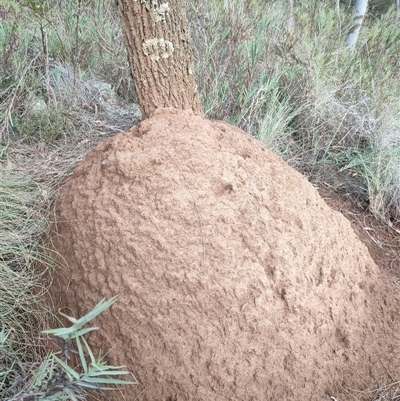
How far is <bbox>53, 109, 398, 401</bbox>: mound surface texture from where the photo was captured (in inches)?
51.7

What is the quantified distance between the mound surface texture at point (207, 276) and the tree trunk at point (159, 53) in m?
0.19

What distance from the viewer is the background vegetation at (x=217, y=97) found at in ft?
7.02

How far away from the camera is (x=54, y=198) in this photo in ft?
5.55

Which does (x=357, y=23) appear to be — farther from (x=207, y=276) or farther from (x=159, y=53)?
(x=207, y=276)

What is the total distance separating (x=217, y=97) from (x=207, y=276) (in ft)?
4.79

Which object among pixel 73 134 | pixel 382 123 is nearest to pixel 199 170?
pixel 73 134

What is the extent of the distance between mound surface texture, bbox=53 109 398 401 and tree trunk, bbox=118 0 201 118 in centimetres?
19

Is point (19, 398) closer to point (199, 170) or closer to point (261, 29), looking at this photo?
point (199, 170)

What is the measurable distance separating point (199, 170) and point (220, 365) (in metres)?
0.63

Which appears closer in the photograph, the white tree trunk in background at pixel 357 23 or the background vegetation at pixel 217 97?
the background vegetation at pixel 217 97

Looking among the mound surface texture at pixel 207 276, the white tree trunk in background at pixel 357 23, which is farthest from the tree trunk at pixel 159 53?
the white tree trunk in background at pixel 357 23

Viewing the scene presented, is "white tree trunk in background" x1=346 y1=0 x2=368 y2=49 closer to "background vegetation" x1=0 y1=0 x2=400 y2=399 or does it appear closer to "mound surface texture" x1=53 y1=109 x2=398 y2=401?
"background vegetation" x1=0 y1=0 x2=400 y2=399

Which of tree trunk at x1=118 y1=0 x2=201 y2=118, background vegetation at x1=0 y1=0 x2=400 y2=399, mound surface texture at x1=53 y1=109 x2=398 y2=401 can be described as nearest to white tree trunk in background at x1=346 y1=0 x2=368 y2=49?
background vegetation at x1=0 y1=0 x2=400 y2=399

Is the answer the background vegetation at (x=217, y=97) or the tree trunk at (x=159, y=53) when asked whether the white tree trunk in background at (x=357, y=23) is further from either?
the tree trunk at (x=159, y=53)
